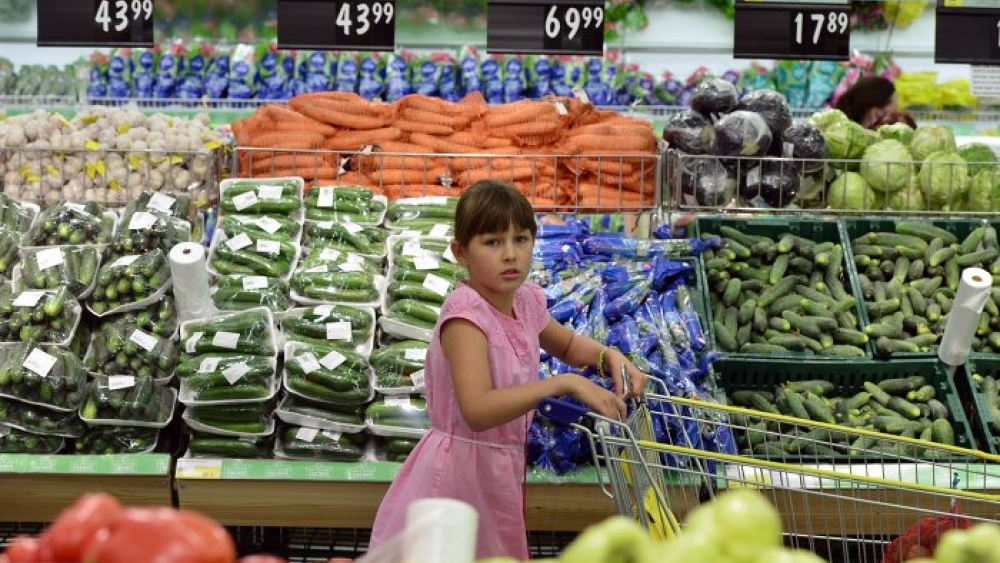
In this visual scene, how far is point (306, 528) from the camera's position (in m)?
3.93

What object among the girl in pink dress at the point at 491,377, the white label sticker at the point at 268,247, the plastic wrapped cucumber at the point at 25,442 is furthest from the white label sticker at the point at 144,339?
the girl in pink dress at the point at 491,377

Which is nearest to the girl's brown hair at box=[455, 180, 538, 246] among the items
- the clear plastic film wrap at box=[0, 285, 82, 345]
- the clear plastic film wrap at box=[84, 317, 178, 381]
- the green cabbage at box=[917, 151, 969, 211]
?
the clear plastic film wrap at box=[84, 317, 178, 381]

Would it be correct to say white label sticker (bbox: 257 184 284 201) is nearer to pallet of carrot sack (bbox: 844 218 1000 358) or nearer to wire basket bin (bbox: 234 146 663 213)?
wire basket bin (bbox: 234 146 663 213)

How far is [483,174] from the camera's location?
15.0 ft

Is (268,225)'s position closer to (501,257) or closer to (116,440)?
(116,440)

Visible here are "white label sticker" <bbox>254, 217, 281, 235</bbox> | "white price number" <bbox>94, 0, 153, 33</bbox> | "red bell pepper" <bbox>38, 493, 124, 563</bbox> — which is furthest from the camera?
"white price number" <bbox>94, 0, 153, 33</bbox>

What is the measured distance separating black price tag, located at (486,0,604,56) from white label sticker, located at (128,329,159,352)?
1.89 m

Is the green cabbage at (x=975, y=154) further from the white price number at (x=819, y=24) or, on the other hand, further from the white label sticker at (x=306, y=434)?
the white label sticker at (x=306, y=434)

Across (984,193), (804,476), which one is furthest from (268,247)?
(984,193)

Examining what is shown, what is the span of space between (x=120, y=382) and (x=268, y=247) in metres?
0.66

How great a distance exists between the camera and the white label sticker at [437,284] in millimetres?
3873

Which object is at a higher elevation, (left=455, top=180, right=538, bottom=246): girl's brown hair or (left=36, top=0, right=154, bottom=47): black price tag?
(left=36, top=0, right=154, bottom=47): black price tag

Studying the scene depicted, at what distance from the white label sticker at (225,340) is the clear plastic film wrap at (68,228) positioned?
2.16ft

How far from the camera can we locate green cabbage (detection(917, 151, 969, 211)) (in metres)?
4.53
